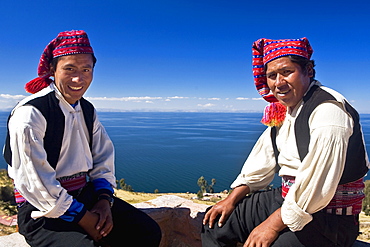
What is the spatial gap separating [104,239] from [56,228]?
38cm

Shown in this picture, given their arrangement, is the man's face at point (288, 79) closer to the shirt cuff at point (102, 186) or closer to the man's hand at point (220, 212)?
the man's hand at point (220, 212)

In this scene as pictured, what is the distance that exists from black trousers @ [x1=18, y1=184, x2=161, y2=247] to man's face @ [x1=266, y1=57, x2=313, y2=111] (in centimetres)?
123

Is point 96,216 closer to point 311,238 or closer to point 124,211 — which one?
point 124,211

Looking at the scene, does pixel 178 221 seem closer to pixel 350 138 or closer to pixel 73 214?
pixel 73 214

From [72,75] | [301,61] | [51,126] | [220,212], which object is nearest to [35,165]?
[51,126]

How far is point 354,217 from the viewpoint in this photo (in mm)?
1532

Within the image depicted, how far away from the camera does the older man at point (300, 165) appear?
4.26 feet

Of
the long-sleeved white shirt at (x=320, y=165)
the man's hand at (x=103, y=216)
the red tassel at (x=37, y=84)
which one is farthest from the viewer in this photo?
the red tassel at (x=37, y=84)

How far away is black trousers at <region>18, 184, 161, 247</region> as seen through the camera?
1.51 meters

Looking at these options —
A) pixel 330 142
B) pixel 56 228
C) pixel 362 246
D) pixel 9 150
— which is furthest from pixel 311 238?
pixel 9 150

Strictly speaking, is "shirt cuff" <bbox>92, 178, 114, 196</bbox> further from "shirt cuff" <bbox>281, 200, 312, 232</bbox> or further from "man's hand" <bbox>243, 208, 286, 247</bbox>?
"shirt cuff" <bbox>281, 200, 312, 232</bbox>

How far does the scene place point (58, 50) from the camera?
1712mm

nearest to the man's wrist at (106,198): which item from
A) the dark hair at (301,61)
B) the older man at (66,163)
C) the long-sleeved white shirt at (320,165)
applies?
the older man at (66,163)

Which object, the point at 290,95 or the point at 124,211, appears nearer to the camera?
the point at 290,95
